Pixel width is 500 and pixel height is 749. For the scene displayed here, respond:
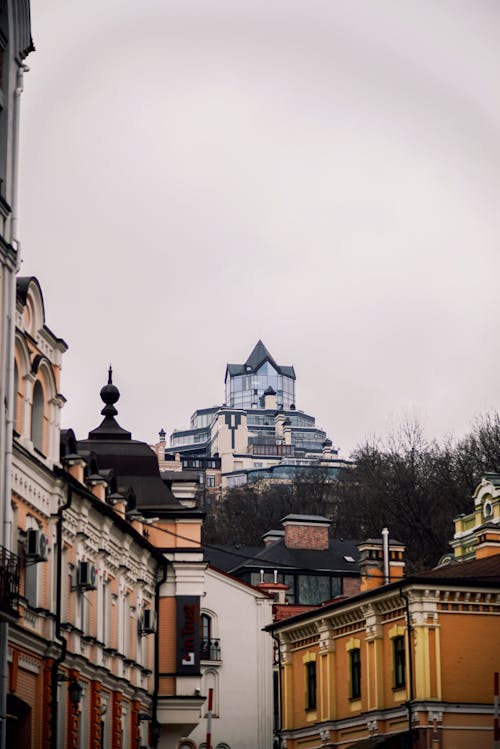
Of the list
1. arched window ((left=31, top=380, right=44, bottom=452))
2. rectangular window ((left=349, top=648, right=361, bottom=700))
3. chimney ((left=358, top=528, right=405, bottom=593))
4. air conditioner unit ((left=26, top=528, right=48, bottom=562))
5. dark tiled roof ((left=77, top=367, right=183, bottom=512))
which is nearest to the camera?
air conditioner unit ((left=26, top=528, right=48, bottom=562))

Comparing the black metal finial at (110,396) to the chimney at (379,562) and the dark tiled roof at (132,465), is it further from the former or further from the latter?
the chimney at (379,562)

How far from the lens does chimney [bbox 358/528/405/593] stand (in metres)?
60.0

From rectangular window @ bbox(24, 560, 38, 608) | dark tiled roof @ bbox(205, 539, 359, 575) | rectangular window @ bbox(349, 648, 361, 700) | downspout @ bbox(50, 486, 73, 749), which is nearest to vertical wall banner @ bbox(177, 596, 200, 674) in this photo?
rectangular window @ bbox(349, 648, 361, 700)

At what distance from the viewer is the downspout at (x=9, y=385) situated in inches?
1221

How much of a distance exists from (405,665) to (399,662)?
790 millimetres

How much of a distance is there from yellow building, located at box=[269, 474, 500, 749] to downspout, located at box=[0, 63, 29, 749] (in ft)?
62.7

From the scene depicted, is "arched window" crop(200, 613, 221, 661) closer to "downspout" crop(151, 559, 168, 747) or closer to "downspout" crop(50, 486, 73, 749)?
"downspout" crop(151, 559, 168, 747)

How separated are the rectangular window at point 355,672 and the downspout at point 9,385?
72.1 ft

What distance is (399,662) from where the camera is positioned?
1987 inches

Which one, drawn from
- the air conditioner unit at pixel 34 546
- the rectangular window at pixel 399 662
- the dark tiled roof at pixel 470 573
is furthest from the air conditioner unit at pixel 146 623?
the air conditioner unit at pixel 34 546

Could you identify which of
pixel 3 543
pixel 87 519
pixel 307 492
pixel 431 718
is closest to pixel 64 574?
pixel 87 519

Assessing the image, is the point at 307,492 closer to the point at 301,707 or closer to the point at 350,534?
the point at 350,534

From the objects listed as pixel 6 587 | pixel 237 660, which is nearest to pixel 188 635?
pixel 237 660

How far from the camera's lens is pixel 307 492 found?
419 ft
